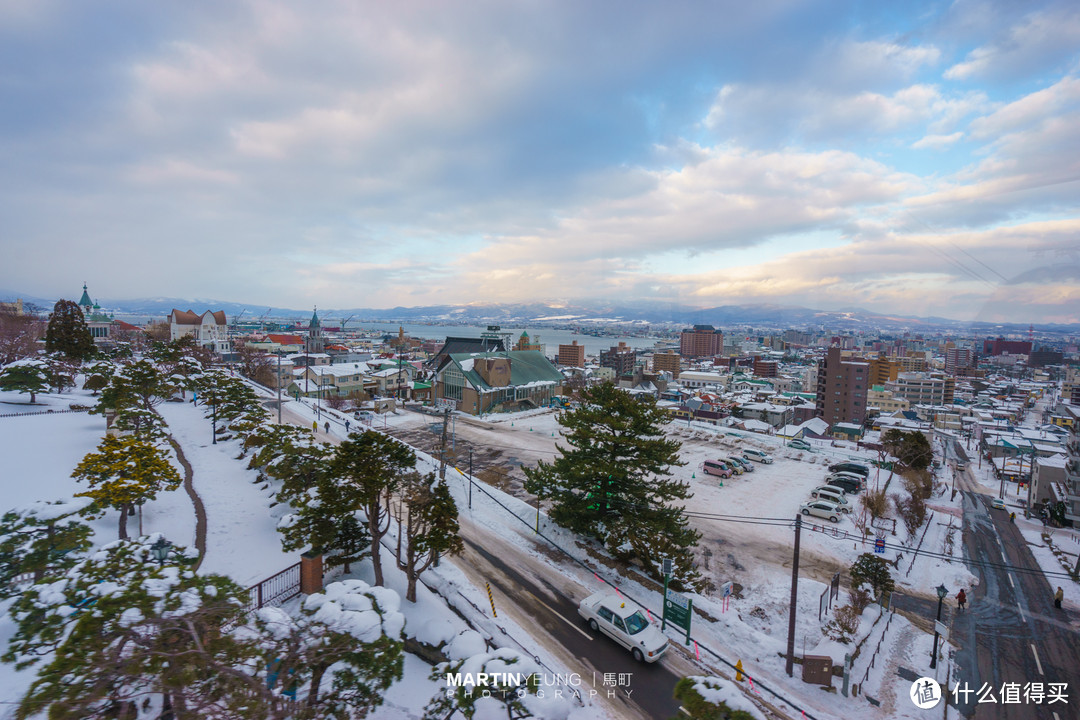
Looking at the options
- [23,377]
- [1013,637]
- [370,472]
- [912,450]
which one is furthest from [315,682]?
[912,450]

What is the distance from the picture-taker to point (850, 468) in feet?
96.2

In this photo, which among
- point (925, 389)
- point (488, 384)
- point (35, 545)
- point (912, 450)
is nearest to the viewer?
point (35, 545)

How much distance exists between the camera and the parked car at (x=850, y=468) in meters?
28.8

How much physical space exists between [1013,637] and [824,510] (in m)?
8.69

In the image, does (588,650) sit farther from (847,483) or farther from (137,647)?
(847,483)

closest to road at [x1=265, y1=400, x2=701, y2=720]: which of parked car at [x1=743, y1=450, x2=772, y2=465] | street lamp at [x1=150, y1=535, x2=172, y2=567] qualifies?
street lamp at [x1=150, y1=535, x2=172, y2=567]

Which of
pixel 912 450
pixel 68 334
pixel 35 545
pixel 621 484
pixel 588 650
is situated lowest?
pixel 912 450

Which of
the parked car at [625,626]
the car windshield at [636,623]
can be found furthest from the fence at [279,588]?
the car windshield at [636,623]

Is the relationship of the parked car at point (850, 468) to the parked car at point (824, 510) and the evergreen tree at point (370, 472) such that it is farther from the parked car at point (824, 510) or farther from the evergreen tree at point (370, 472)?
the evergreen tree at point (370, 472)

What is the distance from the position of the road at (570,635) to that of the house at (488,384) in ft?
86.5

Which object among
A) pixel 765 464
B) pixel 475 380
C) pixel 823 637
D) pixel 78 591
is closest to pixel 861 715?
pixel 823 637

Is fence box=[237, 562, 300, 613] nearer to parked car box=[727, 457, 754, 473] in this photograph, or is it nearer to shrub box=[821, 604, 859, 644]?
shrub box=[821, 604, 859, 644]

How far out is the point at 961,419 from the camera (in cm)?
5434

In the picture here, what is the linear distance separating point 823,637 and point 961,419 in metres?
61.4
